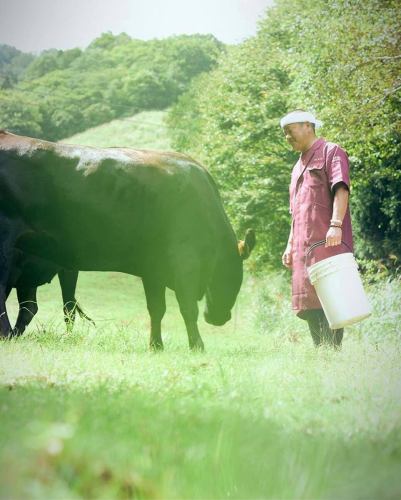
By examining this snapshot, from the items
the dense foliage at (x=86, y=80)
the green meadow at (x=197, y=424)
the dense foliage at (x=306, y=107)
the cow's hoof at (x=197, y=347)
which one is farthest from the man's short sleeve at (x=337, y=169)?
the dense foliage at (x=306, y=107)

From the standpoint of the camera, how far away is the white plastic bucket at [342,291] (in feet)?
13.7

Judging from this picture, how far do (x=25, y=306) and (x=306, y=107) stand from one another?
4571 mm

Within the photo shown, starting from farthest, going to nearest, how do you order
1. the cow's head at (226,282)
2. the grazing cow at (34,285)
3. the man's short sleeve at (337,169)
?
1. the cow's head at (226,282)
2. the grazing cow at (34,285)
3. the man's short sleeve at (337,169)

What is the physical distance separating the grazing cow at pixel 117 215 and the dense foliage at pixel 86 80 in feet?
4.18

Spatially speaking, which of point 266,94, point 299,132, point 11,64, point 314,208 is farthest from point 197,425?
point 266,94

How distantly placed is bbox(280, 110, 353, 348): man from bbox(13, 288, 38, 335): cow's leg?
2204 mm

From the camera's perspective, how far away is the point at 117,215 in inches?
206

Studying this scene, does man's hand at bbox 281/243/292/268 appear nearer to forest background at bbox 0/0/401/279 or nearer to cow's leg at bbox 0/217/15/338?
cow's leg at bbox 0/217/15/338

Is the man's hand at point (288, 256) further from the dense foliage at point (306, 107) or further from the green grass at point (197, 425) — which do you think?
the dense foliage at point (306, 107)

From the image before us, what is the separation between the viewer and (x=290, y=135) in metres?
4.83

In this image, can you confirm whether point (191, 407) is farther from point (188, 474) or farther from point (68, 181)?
point (68, 181)

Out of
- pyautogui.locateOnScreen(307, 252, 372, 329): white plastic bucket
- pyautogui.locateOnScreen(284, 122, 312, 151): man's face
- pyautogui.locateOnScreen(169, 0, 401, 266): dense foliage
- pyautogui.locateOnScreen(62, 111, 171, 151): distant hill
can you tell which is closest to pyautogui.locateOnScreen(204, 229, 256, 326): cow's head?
pyautogui.locateOnScreen(284, 122, 312, 151): man's face

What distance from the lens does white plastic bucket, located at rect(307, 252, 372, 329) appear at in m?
4.18

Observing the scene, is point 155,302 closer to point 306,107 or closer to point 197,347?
point 197,347
